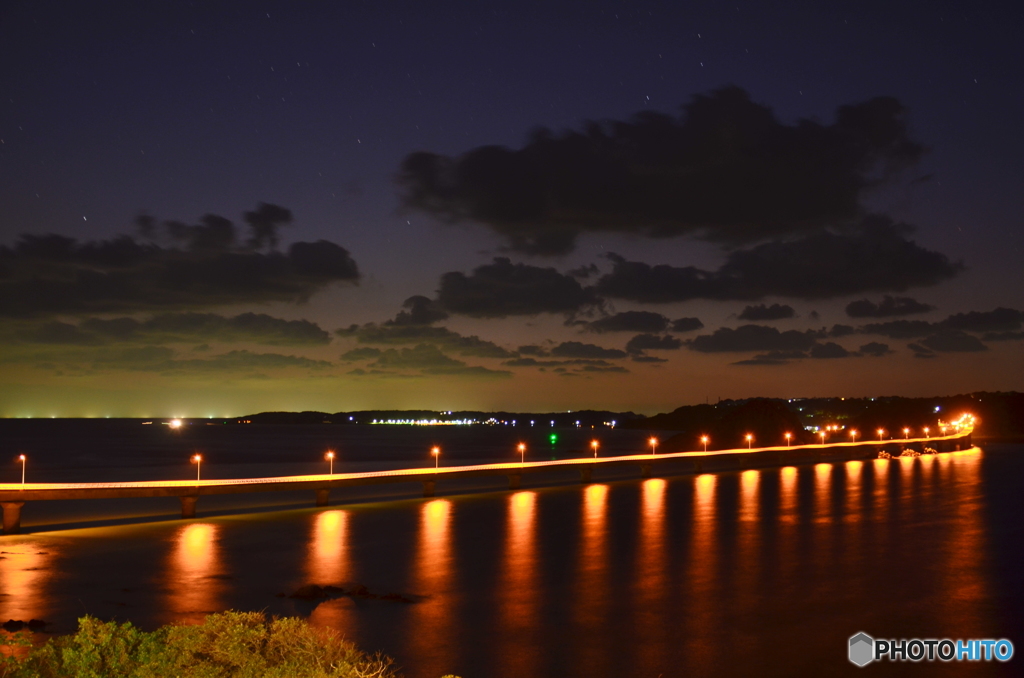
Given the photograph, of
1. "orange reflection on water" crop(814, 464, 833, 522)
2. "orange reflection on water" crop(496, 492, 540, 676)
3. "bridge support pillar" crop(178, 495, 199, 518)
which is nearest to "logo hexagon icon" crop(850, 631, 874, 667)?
→ "orange reflection on water" crop(496, 492, 540, 676)

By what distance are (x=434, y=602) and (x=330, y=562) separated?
746 cm

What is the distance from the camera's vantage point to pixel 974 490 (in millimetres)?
55375

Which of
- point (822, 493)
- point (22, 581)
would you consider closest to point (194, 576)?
point (22, 581)

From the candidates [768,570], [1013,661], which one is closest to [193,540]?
[768,570]

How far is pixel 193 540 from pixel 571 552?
47.3 feet

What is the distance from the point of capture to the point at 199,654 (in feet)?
34.1

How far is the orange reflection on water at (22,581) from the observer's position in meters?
19.8

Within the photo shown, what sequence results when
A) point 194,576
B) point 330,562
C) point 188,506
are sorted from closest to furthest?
point 194,576
point 330,562
point 188,506

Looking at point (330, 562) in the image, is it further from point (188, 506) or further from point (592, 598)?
point (188, 506)

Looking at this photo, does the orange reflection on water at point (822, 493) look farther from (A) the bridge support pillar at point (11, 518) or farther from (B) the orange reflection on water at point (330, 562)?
(A) the bridge support pillar at point (11, 518)

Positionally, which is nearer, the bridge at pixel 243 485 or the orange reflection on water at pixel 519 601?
the orange reflection on water at pixel 519 601

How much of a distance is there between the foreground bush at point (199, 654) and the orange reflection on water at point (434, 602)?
215 inches

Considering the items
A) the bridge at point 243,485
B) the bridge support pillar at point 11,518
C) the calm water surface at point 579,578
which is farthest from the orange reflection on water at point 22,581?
the bridge at point 243,485

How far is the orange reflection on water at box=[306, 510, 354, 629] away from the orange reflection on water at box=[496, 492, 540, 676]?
3.53 metres
